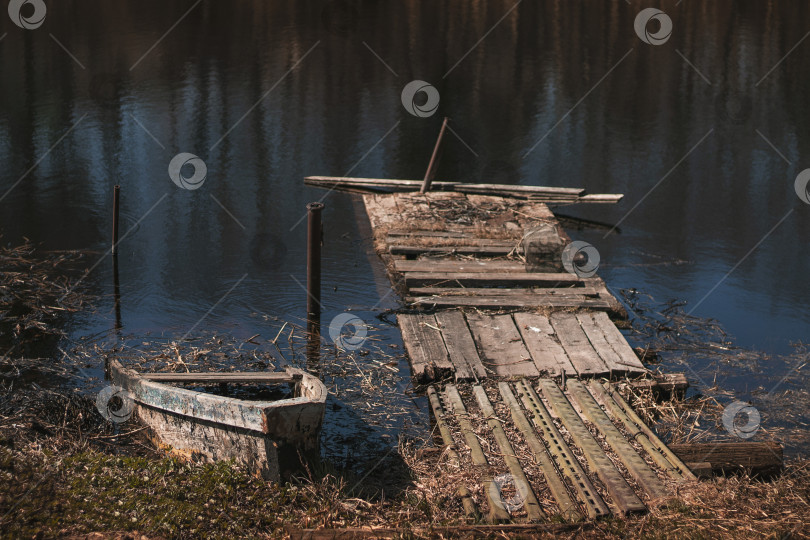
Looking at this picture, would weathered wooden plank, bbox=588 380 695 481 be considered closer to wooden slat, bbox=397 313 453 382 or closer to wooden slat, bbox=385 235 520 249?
wooden slat, bbox=397 313 453 382

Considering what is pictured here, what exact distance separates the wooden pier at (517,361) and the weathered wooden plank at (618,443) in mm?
17

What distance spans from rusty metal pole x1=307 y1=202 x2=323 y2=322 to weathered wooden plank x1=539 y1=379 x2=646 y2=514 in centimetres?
333

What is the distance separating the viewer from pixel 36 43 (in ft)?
92.5

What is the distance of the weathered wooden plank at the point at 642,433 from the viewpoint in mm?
7715

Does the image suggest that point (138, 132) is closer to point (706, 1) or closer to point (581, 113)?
point (581, 113)

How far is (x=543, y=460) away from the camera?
25.7 ft

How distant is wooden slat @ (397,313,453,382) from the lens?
377 inches

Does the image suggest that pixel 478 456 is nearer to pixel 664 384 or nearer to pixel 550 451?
pixel 550 451

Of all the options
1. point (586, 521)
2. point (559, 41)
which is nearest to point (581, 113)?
point (559, 41)

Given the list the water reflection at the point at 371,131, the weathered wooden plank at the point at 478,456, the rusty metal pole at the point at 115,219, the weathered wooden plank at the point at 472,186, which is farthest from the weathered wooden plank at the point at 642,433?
the weathered wooden plank at the point at 472,186

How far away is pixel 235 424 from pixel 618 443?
343cm

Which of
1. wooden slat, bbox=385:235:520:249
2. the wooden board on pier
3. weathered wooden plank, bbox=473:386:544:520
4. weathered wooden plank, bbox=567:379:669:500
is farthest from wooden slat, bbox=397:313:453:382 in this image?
wooden slat, bbox=385:235:520:249

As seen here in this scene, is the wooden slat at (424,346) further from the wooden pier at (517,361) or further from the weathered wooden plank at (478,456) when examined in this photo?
the weathered wooden plank at (478,456)

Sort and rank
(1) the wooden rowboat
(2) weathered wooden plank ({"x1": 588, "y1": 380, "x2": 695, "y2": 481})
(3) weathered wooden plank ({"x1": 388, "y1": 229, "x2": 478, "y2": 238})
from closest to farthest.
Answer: (1) the wooden rowboat < (2) weathered wooden plank ({"x1": 588, "y1": 380, "x2": 695, "y2": 481}) < (3) weathered wooden plank ({"x1": 388, "y1": 229, "x2": 478, "y2": 238})
